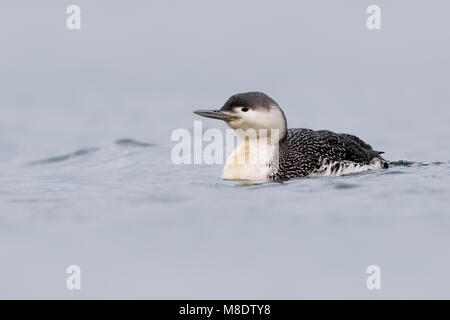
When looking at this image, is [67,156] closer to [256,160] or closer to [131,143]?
[131,143]

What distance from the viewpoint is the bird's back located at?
11211 mm

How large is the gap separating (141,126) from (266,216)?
10.3 metres

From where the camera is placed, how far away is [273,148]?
11.2m

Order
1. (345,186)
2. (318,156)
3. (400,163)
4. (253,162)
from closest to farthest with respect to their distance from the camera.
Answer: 1. (345,186)
2. (253,162)
3. (318,156)
4. (400,163)

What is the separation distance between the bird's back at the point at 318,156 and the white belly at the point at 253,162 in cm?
15

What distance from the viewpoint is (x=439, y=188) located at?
10.7m

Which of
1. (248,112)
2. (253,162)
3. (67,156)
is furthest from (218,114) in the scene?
(67,156)

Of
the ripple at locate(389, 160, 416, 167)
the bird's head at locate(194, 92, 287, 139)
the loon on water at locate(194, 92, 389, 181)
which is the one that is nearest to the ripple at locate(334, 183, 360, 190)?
the loon on water at locate(194, 92, 389, 181)

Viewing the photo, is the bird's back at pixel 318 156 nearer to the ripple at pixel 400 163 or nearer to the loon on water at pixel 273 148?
the loon on water at pixel 273 148

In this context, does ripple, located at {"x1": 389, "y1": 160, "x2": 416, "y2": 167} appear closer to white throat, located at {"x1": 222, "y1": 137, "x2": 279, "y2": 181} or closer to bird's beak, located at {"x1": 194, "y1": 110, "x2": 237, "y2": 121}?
white throat, located at {"x1": 222, "y1": 137, "x2": 279, "y2": 181}

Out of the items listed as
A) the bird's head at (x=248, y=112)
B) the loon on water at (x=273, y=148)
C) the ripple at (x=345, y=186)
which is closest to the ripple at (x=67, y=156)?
the loon on water at (x=273, y=148)

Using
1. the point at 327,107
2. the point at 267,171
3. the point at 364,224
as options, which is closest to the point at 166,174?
the point at 267,171

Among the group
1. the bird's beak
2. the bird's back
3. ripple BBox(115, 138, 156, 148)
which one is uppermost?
the bird's beak

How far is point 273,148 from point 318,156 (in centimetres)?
58
